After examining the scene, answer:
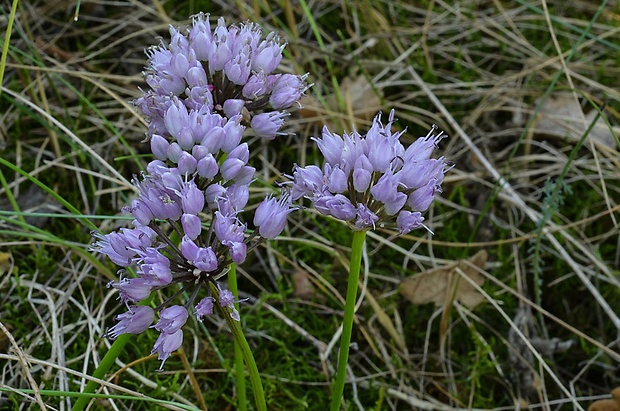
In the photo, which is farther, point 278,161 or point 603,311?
point 278,161

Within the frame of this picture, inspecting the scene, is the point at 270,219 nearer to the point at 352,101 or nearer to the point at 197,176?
the point at 197,176

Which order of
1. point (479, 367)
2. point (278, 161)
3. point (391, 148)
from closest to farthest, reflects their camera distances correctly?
point (391, 148), point (479, 367), point (278, 161)

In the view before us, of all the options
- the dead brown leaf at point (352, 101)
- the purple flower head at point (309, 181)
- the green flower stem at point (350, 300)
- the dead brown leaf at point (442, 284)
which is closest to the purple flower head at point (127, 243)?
the purple flower head at point (309, 181)

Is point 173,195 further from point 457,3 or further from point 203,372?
point 457,3

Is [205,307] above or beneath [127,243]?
beneath

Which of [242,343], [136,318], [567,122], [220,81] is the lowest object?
[567,122]

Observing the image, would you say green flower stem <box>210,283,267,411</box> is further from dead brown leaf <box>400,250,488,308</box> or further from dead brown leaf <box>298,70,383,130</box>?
dead brown leaf <box>298,70,383,130</box>

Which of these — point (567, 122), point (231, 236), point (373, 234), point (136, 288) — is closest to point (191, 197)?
point (231, 236)

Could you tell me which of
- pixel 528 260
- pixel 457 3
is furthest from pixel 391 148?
pixel 457 3
